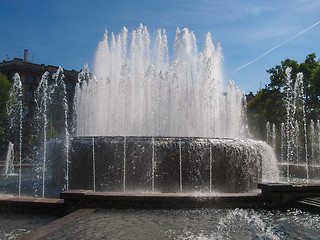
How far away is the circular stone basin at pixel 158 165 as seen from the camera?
32.2ft

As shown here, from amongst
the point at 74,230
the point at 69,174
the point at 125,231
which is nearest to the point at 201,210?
the point at 125,231

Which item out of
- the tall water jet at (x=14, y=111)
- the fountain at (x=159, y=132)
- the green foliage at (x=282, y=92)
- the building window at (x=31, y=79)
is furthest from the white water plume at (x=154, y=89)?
the building window at (x=31, y=79)

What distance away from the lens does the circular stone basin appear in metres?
9.80

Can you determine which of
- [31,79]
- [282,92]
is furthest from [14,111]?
[282,92]

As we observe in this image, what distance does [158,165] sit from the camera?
32.3ft

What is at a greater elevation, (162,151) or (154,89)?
(154,89)

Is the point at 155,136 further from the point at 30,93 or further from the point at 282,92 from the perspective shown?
the point at 30,93

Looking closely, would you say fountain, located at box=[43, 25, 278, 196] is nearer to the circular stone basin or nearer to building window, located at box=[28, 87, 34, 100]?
the circular stone basin

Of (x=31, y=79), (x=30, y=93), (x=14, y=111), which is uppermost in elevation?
(x=31, y=79)

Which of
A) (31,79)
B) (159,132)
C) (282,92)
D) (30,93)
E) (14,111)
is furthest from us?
(30,93)

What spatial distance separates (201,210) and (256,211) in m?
1.27

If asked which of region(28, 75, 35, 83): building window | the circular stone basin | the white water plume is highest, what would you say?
region(28, 75, 35, 83): building window

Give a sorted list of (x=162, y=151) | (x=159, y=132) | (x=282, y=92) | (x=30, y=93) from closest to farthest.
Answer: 1. (x=162, y=151)
2. (x=159, y=132)
3. (x=282, y=92)
4. (x=30, y=93)

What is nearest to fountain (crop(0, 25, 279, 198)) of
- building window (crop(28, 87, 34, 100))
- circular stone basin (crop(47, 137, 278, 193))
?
circular stone basin (crop(47, 137, 278, 193))
